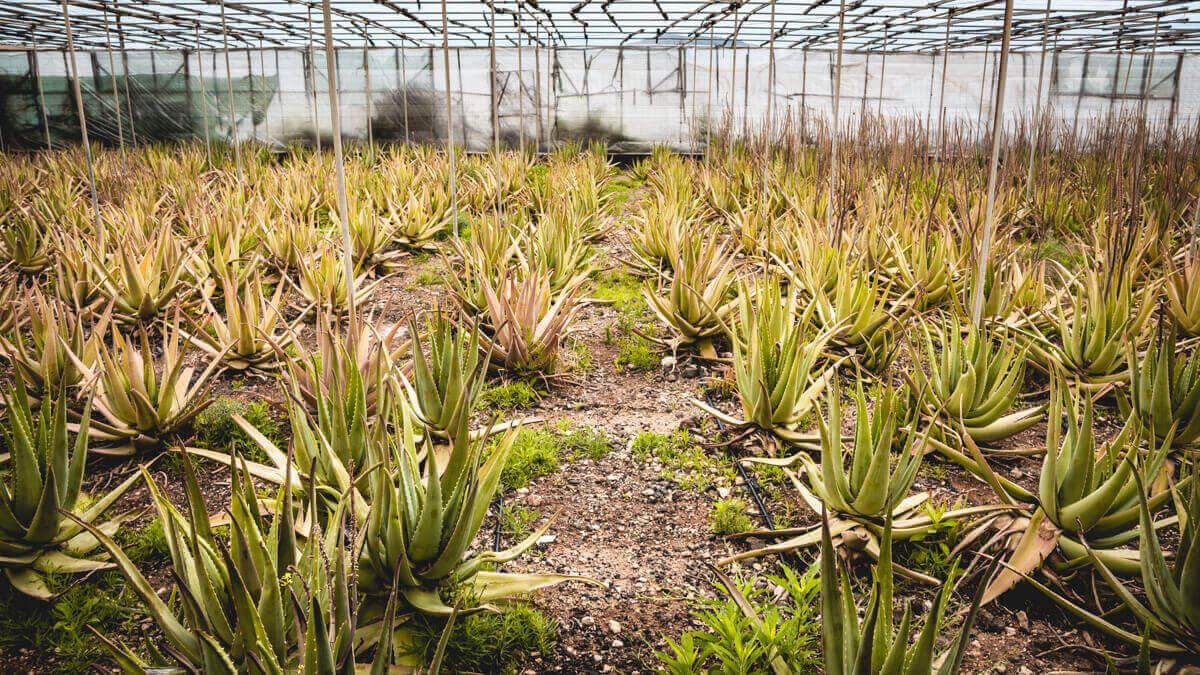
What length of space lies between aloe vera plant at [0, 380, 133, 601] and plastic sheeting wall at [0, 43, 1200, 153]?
465 inches

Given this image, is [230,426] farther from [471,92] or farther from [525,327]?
[471,92]

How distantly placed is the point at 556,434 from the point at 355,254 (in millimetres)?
3152

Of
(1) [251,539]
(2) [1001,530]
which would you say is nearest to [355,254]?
(1) [251,539]

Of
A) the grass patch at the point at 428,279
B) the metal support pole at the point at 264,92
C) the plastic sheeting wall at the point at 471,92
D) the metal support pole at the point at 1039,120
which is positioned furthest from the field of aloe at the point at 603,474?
the plastic sheeting wall at the point at 471,92

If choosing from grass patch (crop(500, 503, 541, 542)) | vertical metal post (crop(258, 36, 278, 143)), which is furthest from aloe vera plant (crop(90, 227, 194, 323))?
vertical metal post (crop(258, 36, 278, 143))

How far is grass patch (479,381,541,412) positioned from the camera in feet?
11.2

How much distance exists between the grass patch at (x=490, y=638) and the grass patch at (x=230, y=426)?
4.72 ft

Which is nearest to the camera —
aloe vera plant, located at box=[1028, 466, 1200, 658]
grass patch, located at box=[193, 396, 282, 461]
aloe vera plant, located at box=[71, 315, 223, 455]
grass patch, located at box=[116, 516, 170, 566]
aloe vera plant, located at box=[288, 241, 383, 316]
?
aloe vera plant, located at box=[1028, 466, 1200, 658]

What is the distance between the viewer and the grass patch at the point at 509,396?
3418 mm

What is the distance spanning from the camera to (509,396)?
3475 millimetres

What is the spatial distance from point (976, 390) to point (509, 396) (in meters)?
2.10

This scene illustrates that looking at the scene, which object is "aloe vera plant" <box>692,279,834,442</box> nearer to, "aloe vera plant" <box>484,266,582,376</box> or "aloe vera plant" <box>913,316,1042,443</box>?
"aloe vera plant" <box>913,316,1042,443</box>

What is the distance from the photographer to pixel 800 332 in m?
2.82

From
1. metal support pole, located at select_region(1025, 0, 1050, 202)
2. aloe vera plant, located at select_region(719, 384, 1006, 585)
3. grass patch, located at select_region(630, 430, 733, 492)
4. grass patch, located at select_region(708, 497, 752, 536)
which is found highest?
metal support pole, located at select_region(1025, 0, 1050, 202)
